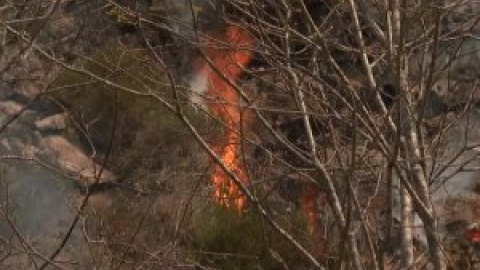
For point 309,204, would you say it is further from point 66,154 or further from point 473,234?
point 66,154

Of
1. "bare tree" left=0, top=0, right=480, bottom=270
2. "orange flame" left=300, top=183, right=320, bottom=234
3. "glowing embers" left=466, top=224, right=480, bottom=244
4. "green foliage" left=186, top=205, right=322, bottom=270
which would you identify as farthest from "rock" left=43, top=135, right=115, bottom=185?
"glowing embers" left=466, top=224, right=480, bottom=244

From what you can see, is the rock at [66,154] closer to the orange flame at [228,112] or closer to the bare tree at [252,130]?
the bare tree at [252,130]

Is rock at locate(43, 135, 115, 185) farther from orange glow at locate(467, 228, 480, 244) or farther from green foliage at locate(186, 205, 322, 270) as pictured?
orange glow at locate(467, 228, 480, 244)

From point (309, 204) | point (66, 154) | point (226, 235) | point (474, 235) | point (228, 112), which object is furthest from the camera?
point (66, 154)

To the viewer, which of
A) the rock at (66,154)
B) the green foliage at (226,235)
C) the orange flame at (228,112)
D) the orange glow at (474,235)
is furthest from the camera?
the rock at (66,154)

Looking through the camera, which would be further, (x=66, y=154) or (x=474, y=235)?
(x=66, y=154)

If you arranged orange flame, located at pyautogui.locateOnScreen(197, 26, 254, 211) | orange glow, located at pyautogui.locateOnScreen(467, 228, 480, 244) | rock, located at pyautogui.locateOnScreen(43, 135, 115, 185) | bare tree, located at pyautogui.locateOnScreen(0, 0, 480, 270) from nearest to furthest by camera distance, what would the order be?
bare tree, located at pyautogui.locateOnScreen(0, 0, 480, 270) → orange flame, located at pyautogui.locateOnScreen(197, 26, 254, 211) → orange glow, located at pyautogui.locateOnScreen(467, 228, 480, 244) → rock, located at pyautogui.locateOnScreen(43, 135, 115, 185)

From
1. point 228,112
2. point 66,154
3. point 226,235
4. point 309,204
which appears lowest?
point 226,235

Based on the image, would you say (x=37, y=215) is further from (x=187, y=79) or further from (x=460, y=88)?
(x=460, y=88)

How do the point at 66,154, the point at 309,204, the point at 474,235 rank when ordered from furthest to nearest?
1. the point at 66,154
2. the point at 474,235
3. the point at 309,204

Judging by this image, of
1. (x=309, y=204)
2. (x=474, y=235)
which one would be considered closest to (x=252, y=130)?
(x=309, y=204)

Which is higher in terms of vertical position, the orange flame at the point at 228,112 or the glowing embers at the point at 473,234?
the orange flame at the point at 228,112

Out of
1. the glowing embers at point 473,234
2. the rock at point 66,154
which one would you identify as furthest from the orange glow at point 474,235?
the rock at point 66,154

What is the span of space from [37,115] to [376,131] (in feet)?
25.4
